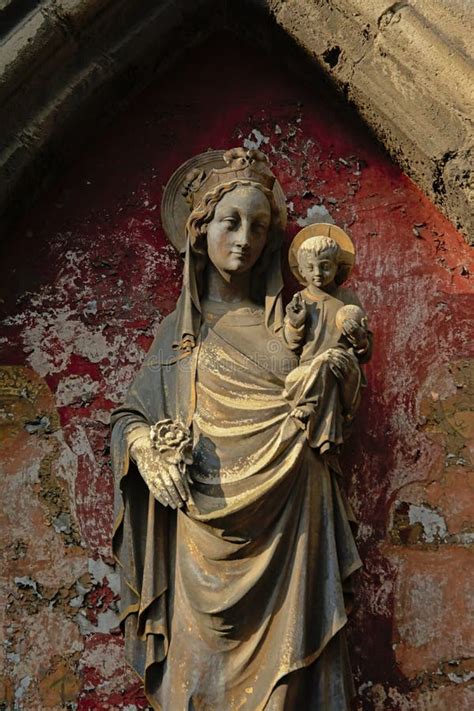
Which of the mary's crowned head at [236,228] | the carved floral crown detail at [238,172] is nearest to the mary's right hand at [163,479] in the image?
the mary's crowned head at [236,228]

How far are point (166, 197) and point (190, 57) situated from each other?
0.61 m

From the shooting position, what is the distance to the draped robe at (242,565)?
4.61 metres

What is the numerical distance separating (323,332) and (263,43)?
52.0 inches

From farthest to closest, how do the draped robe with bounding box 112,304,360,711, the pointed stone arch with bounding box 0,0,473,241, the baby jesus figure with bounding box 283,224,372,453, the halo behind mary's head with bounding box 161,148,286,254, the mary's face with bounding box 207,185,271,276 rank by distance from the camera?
the pointed stone arch with bounding box 0,0,473,241, the halo behind mary's head with bounding box 161,148,286,254, the mary's face with bounding box 207,185,271,276, the baby jesus figure with bounding box 283,224,372,453, the draped robe with bounding box 112,304,360,711

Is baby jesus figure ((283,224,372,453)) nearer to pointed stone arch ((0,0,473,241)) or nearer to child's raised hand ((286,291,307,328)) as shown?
child's raised hand ((286,291,307,328))

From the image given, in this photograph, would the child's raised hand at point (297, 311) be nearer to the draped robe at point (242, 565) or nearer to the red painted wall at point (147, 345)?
the draped robe at point (242, 565)

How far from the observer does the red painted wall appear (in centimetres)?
507

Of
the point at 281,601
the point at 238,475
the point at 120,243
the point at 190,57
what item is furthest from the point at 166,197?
the point at 281,601

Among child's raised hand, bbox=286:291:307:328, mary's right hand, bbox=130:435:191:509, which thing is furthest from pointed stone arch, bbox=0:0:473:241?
mary's right hand, bbox=130:435:191:509

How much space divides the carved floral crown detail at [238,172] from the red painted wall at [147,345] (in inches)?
15.1

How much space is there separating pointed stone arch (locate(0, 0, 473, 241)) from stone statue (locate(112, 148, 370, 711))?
570 mm

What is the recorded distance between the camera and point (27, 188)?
5.52 metres

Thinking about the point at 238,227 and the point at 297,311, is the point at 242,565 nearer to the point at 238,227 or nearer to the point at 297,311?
the point at 297,311

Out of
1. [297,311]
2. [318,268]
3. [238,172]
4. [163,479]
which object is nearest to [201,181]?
[238,172]
